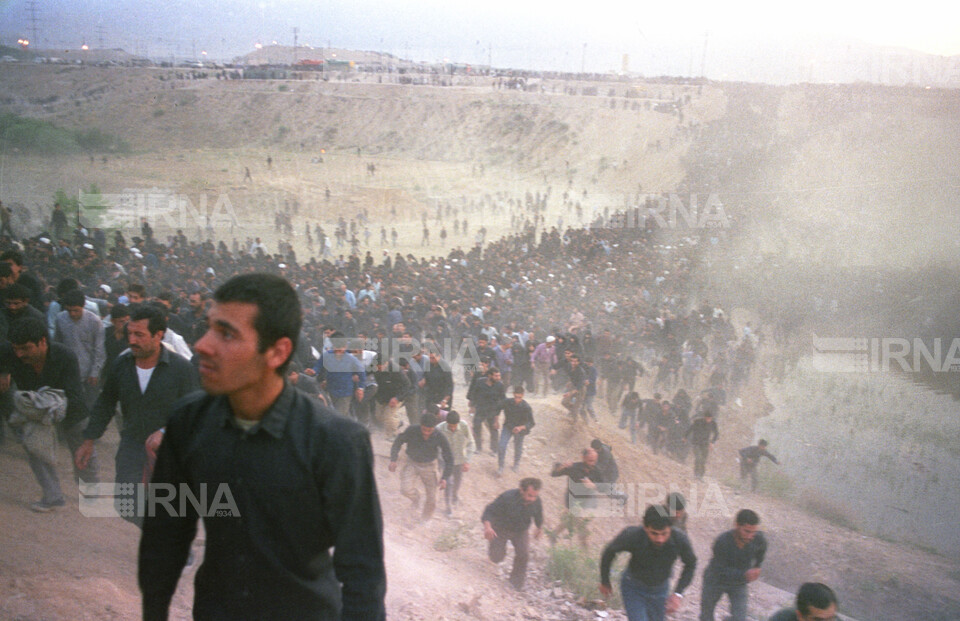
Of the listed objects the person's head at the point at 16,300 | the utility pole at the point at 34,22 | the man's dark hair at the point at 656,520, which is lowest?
the man's dark hair at the point at 656,520

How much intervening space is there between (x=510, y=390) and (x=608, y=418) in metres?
2.15

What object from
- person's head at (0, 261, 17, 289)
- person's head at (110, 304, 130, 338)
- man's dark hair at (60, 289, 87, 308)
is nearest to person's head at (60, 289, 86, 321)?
man's dark hair at (60, 289, 87, 308)

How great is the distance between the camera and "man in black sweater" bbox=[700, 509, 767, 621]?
4.80 metres

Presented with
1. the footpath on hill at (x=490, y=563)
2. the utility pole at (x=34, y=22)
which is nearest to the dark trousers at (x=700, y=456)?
the footpath on hill at (x=490, y=563)

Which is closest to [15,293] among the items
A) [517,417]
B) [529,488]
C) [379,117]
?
[529,488]

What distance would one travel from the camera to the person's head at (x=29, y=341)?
4039mm

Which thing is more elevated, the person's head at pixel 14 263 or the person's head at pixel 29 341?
the person's head at pixel 14 263

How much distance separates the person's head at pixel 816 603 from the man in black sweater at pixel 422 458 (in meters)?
3.41

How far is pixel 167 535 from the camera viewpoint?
1.77 meters

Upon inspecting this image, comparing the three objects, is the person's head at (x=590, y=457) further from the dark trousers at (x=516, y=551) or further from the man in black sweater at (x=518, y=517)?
the dark trousers at (x=516, y=551)

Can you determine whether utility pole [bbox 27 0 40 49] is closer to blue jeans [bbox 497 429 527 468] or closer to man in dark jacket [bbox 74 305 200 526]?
blue jeans [bbox 497 429 527 468]

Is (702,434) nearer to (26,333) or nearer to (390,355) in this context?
(390,355)

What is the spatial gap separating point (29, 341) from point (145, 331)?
3.63 ft

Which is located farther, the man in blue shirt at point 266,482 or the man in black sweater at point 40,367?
the man in black sweater at point 40,367
